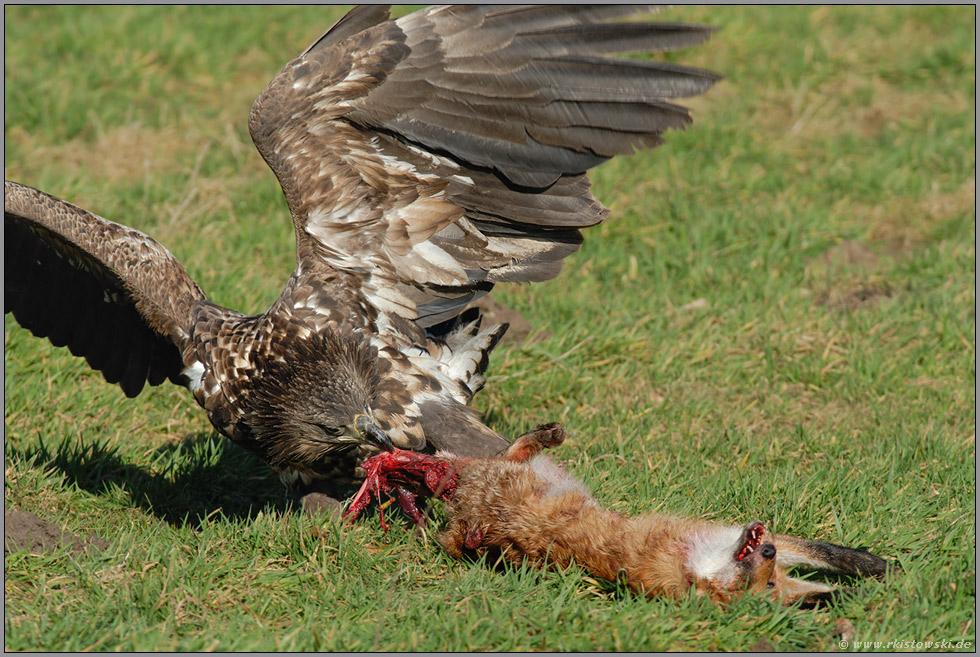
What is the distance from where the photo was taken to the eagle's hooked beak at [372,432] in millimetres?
4090

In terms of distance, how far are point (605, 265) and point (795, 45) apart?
335cm

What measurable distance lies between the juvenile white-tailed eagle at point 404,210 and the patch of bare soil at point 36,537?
2.44 feet

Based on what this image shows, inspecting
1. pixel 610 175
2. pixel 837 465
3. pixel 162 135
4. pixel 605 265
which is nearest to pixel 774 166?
pixel 610 175

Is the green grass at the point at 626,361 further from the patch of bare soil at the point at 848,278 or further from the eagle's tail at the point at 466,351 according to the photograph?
the eagle's tail at the point at 466,351

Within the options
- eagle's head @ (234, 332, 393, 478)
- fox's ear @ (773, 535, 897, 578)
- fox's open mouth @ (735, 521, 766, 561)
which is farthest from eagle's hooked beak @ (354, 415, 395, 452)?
fox's ear @ (773, 535, 897, 578)

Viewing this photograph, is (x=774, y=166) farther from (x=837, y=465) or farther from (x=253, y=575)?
(x=253, y=575)

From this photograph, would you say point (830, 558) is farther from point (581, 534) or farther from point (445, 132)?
point (445, 132)

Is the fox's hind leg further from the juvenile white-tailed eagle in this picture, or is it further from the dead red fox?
the juvenile white-tailed eagle

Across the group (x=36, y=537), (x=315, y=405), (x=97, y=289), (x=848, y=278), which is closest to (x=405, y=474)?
(x=315, y=405)

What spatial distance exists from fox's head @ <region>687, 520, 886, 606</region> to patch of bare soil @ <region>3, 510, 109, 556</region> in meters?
2.38

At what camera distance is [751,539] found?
3553mm

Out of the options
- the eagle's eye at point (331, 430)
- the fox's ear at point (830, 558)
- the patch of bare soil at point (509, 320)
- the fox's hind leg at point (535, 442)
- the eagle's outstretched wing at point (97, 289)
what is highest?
the eagle's outstretched wing at point (97, 289)

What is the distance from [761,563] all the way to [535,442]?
1.01m

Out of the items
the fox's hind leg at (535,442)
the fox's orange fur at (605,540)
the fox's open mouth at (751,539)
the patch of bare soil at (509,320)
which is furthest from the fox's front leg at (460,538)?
the patch of bare soil at (509,320)
